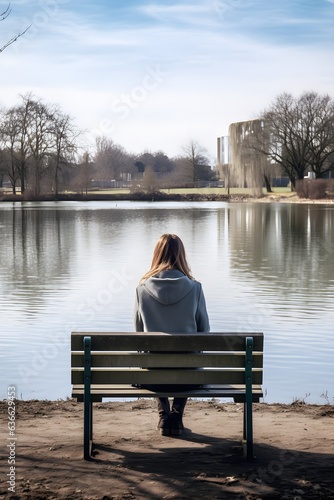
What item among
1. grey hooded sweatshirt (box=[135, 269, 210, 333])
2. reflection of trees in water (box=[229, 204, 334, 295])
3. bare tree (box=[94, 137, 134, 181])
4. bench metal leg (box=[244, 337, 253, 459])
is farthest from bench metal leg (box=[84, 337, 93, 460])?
bare tree (box=[94, 137, 134, 181])

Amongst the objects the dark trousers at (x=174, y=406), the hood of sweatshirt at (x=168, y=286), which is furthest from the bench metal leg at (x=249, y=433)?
the hood of sweatshirt at (x=168, y=286)

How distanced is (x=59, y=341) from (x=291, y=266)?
35.7ft

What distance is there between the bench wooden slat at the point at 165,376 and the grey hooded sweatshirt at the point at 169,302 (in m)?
0.46

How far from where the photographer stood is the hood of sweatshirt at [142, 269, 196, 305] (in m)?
5.43

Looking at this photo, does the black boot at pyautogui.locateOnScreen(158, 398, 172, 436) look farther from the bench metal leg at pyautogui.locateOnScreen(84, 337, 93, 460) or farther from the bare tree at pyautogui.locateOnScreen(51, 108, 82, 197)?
the bare tree at pyautogui.locateOnScreen(51, 108, 82, 197)

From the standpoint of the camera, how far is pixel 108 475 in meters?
4.71

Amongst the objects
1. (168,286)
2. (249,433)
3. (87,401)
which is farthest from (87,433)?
(168,286)

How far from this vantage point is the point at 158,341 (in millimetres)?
4961

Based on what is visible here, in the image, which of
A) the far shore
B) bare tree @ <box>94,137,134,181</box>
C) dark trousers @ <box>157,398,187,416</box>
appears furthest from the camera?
bare tree @ <box>94,137,134,181</box>

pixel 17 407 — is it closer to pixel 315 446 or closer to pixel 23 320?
pixel 315 446

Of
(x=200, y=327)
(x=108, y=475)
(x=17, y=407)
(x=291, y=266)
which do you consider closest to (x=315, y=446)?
(x=200, y=327)

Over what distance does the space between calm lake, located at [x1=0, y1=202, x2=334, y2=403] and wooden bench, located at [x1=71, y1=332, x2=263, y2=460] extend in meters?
2.75

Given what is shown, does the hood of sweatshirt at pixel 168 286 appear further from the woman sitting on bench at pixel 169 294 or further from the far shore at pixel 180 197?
the far shore at pixel 180 197

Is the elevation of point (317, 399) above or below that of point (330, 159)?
below
